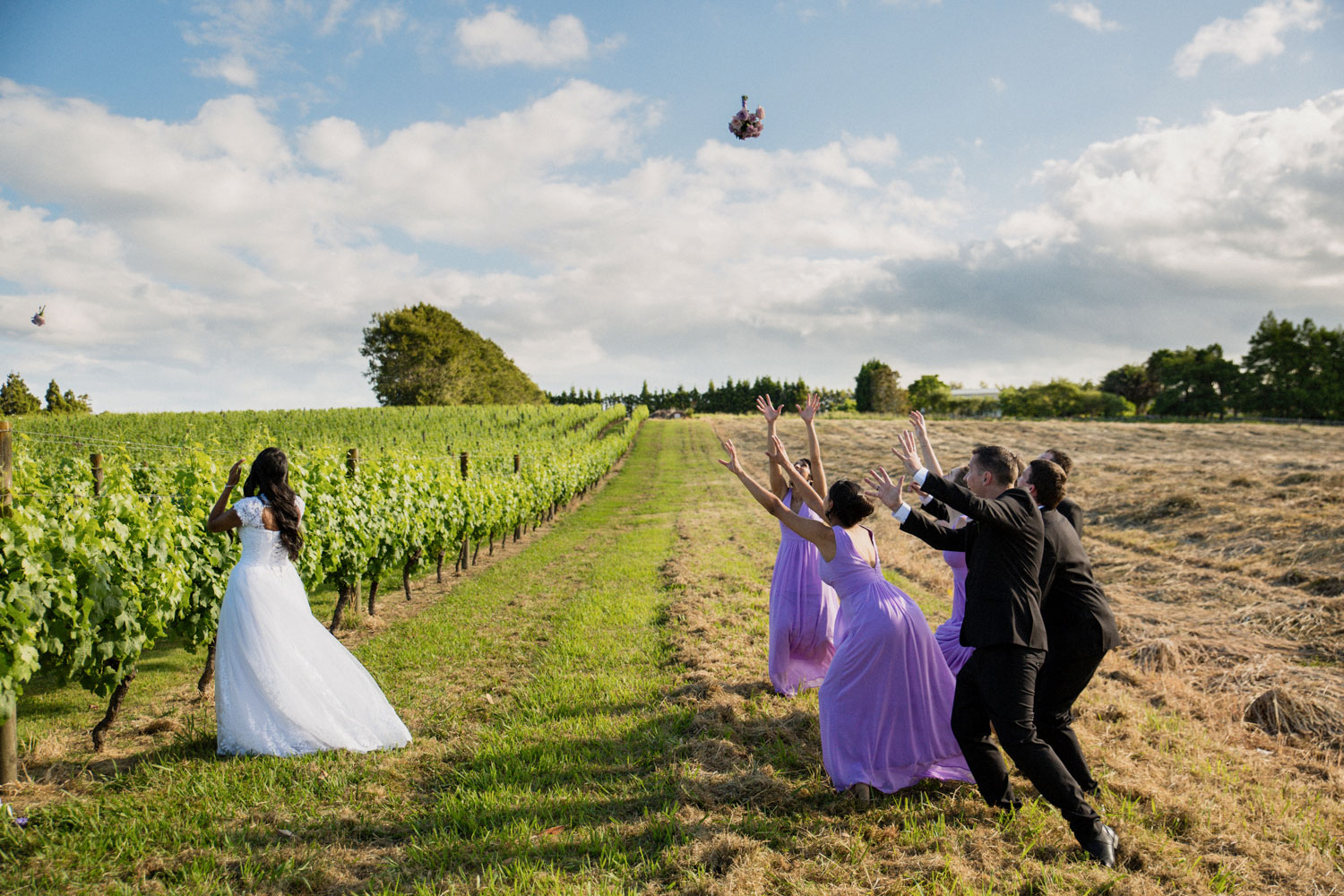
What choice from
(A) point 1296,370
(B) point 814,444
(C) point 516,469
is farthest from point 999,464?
(A) point 1296,370

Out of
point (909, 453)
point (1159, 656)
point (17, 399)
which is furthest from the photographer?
point (17, 399)

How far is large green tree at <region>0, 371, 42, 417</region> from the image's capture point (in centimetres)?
5669

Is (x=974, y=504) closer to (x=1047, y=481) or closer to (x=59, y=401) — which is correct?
(x=1047, y=481)

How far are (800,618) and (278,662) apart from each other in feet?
11.7

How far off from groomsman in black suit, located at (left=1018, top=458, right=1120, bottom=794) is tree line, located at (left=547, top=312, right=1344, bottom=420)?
59.7 m

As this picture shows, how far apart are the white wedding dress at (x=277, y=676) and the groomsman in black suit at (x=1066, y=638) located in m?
3.95

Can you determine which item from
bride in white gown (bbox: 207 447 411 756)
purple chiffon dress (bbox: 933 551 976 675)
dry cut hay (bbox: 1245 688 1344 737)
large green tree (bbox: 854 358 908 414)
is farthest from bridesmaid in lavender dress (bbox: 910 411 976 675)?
large green tree (bbox: 854 358 908 414)

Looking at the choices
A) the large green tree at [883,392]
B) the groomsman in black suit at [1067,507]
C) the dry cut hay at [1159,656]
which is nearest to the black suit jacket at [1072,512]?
the groomsman in black suit at [1067,507]

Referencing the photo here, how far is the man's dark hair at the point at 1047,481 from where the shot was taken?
370 cm

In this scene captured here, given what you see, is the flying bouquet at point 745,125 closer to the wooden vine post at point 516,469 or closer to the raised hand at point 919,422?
the raised hand at point 919,422

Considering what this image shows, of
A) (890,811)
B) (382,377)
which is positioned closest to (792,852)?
(890,811)

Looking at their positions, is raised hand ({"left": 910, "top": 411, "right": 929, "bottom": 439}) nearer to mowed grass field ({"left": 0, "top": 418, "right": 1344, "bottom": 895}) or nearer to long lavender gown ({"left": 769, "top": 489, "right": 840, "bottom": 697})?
long lavender gown ({"left": 769, "top": 489, "right": 840, "bottom": 697})

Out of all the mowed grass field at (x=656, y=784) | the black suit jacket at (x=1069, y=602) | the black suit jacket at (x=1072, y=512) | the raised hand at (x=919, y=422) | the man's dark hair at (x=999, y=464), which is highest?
the raised hand at (x=919, y=422)

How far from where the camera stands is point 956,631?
442cm
